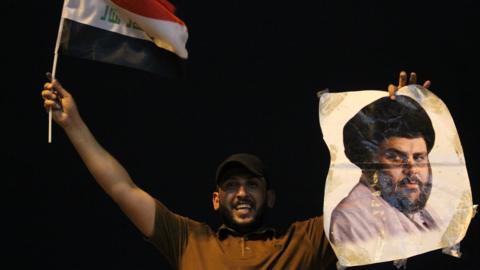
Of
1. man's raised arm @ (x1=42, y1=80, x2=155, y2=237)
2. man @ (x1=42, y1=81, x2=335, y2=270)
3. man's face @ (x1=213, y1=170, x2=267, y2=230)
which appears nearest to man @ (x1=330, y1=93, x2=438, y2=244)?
man @ (x1=42, y1=81, x2=335, y2=270)

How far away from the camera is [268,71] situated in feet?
12.7

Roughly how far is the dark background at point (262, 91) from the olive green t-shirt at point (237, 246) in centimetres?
69

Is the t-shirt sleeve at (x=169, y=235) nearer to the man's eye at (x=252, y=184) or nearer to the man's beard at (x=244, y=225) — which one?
the man's beard at (x=244, y=225)

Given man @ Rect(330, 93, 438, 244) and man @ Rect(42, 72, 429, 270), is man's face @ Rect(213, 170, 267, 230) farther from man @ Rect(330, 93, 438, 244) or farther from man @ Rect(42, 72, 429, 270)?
man @ Rect(330, 93, 438, 244)

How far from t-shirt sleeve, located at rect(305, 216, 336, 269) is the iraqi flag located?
0.60 metres

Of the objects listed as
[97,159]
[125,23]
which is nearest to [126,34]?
[125,23]

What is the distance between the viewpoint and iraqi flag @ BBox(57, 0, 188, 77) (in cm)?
319

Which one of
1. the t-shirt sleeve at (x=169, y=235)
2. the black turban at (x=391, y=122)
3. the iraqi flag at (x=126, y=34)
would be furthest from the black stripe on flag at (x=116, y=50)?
the black turban at (x=391, y=122)

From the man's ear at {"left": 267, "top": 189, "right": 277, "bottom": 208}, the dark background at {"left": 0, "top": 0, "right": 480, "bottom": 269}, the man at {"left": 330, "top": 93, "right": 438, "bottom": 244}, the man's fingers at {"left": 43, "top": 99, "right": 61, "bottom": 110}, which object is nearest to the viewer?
the man's fingers at {"left": 43, "top": 99, "right": 61, "bottom": 110}

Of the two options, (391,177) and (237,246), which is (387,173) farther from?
(237,246)

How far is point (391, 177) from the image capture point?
10.4ft

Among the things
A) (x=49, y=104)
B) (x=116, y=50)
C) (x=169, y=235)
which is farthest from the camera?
(x=116, y=50)

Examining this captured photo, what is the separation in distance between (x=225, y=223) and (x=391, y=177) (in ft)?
1.62

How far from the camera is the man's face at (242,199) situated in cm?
316
